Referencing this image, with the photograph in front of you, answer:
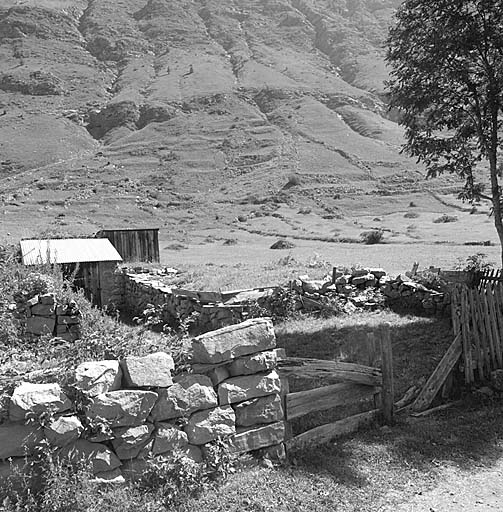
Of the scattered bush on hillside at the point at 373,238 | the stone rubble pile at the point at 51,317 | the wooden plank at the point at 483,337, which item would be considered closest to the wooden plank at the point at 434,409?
the wooden plank at the point at 483,337

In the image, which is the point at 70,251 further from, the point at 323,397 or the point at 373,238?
the point at 373,238

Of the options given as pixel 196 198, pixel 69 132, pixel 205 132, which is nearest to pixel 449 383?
pixel 196 198

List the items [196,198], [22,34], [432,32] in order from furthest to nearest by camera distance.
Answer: [22,34] < [196,198] < [432,32]

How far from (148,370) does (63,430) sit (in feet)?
2.94

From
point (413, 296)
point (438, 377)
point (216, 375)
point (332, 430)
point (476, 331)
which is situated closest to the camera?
point (216, 375)

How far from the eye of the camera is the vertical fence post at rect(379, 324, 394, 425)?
6.84 m

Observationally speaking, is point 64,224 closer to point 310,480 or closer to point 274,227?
point 274,227

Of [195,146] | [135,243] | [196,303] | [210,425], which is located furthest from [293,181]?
[210,425]

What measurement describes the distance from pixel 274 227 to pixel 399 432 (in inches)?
1665

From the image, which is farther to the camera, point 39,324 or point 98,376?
point 39,324

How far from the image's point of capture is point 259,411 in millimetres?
5547

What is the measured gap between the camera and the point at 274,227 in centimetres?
4866

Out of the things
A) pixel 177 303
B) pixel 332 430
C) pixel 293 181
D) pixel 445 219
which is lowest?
pixel 332 430

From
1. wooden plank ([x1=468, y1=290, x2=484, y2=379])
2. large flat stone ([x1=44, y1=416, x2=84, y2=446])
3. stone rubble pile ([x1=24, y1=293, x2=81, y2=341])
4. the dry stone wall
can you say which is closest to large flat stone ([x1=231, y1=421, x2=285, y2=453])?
the dry stone wall
